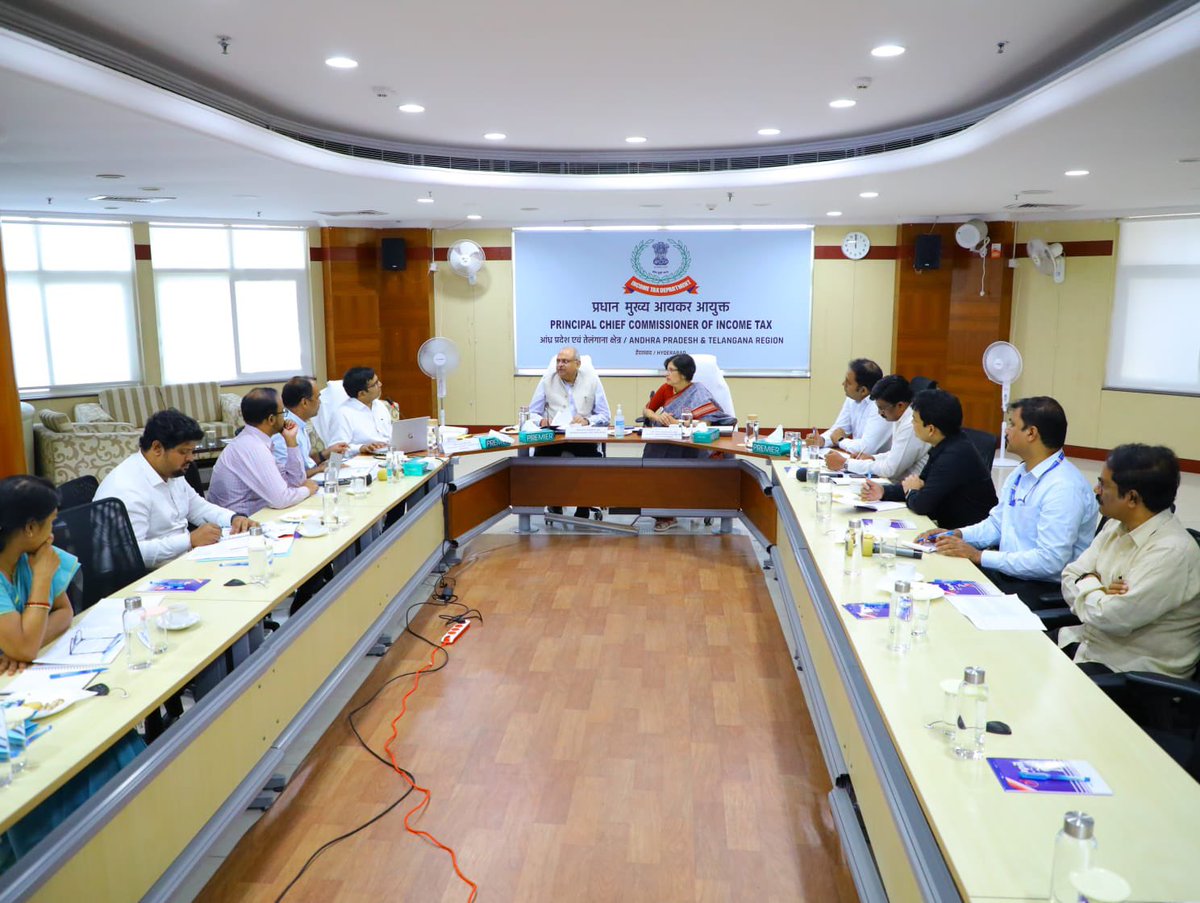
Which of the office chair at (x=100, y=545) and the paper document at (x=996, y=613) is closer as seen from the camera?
the paper document at (x=996, y=613)

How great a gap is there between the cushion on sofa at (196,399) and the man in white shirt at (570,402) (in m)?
4.39

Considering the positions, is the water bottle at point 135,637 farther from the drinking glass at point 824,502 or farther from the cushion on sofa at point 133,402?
the cushion on sofa at point 133,402

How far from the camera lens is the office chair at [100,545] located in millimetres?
3225

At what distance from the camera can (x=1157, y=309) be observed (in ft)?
30.4

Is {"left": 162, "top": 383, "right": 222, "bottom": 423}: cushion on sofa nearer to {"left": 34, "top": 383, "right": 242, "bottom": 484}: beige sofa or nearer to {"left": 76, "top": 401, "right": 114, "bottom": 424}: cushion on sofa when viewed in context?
{"left": 34, "top": 383, "right": 242, "bottom": 484}: beige sofa

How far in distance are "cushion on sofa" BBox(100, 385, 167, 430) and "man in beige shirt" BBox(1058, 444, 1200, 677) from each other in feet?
29.3

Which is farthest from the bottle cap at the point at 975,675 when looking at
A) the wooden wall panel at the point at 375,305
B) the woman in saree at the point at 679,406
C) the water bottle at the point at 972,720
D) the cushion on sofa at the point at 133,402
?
the wooden wall panel at the point at 375,305

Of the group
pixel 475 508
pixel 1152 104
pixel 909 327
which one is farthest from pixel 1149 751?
pixel 909 327

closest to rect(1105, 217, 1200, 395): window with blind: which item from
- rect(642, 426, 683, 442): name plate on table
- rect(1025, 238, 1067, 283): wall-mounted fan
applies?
rect(1025, 238, 1067, 283): wall-mounted fan

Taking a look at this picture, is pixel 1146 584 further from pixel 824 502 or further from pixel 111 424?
pixel 111 424

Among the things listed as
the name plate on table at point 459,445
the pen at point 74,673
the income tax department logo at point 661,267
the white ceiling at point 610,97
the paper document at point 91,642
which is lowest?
the pen at point 74,673

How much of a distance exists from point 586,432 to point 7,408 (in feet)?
12.4

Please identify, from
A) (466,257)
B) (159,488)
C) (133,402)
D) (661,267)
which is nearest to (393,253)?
(466,257)

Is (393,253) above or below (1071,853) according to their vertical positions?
above
